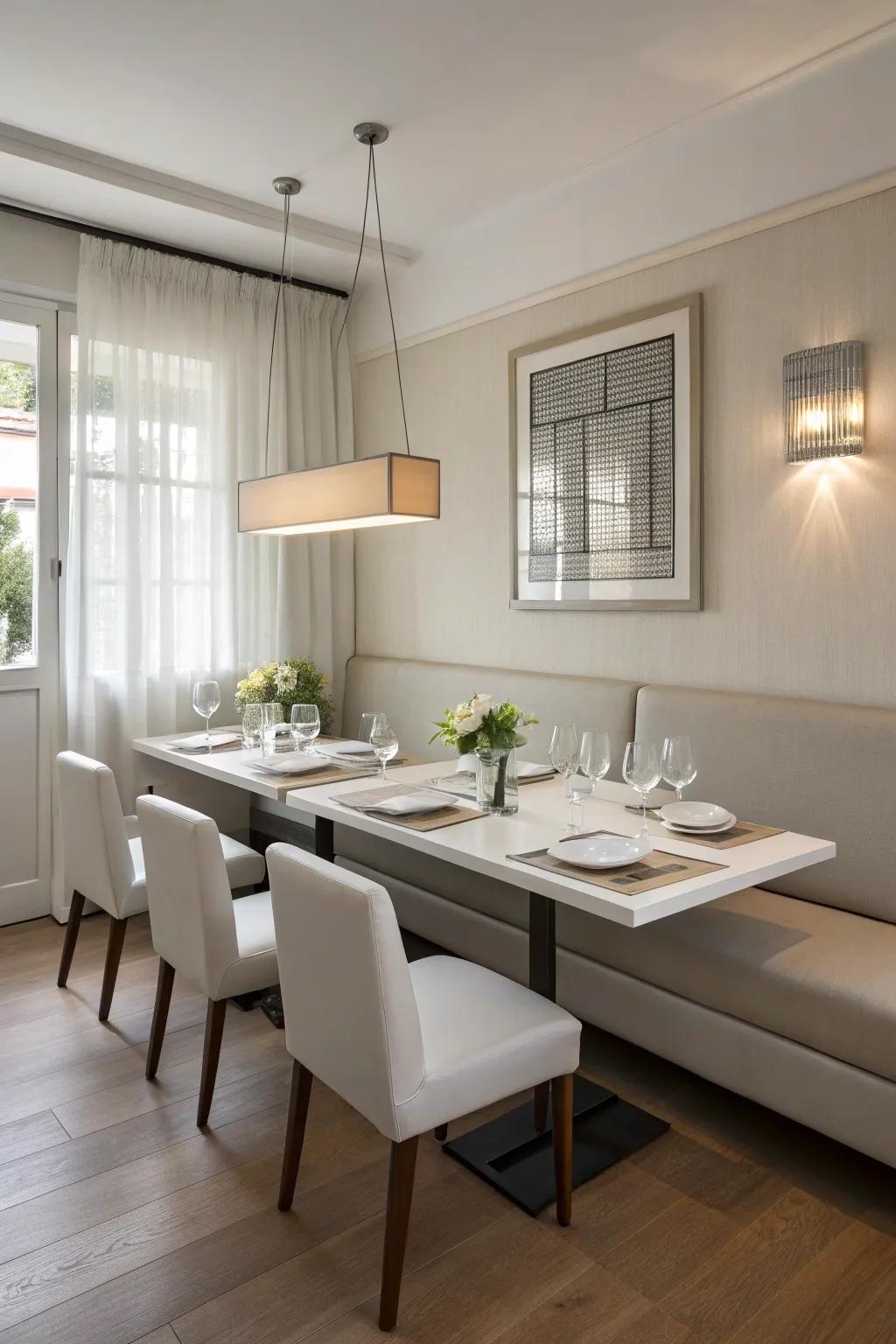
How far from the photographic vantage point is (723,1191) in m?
2.00

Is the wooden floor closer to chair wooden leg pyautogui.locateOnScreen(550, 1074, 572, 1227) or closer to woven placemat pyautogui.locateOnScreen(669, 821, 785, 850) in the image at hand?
chair wooden leg pyautogui.locateOnScreen(550, 1074, 572, 1227)

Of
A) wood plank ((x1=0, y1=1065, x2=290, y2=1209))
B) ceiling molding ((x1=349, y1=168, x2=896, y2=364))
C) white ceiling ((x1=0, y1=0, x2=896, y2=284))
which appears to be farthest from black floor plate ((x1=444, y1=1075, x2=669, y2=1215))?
white ceiling ((x1=0, y1=0, x2=896, y2=284))

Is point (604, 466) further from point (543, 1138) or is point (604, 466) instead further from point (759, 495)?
point (543, 1138)

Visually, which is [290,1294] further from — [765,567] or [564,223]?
[564,223]

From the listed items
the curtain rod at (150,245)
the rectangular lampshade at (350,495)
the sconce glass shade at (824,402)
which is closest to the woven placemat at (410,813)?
the rectangular lampshade at (350,495)

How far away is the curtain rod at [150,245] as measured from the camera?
352 cm

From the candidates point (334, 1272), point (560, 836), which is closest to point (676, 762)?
point (560, 836)

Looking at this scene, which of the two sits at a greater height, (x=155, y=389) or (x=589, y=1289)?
(x=155, y=389)

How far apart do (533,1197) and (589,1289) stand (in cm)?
26

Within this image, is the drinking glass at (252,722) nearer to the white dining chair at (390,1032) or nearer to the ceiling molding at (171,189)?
the white dining chair at (390,1032)

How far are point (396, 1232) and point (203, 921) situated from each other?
0.84 m

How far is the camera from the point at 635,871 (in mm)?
1917

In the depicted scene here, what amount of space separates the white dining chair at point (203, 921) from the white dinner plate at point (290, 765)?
1.81ft

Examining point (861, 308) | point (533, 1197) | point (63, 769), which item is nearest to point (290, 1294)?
point (533, 1197)
